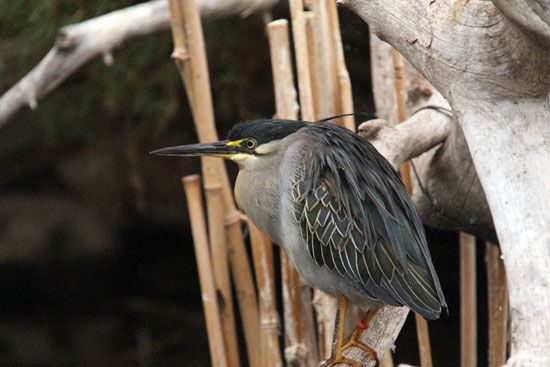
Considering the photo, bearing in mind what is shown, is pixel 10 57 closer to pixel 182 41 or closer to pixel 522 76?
pixel 182 41

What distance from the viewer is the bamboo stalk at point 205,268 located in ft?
6.55

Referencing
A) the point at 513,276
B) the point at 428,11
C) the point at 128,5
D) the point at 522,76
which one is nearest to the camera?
the point at 513,276

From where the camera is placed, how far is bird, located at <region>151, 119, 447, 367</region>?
5.53 ft

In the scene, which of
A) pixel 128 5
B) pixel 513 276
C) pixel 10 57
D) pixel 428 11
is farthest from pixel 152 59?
pixel 513 276

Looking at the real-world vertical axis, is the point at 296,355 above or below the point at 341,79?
below

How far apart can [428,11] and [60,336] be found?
9.75ft

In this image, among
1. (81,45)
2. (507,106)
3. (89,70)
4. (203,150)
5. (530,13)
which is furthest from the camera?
(89,70)

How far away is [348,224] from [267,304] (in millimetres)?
380

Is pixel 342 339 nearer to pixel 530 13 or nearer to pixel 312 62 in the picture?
pixel 312 62

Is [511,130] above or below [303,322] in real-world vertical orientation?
above

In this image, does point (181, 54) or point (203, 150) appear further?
point (181, 54)

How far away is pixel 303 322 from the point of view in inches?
79.8

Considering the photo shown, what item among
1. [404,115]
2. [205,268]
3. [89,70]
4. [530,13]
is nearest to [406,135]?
[404,115]

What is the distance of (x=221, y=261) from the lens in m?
2.02
